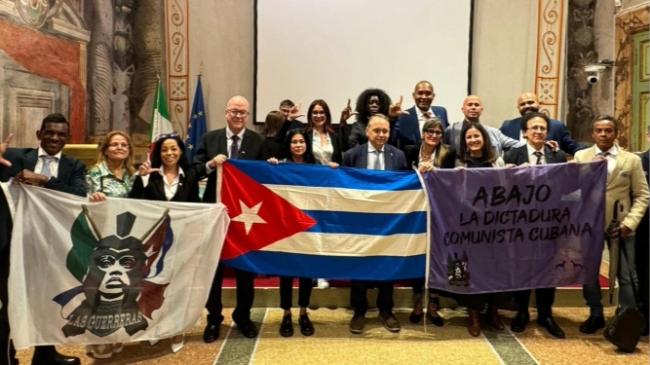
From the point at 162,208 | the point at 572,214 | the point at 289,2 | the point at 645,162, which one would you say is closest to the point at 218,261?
the point at 162,208

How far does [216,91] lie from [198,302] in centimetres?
451

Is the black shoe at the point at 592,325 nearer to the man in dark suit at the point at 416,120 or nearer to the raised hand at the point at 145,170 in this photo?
the man in dark suit at the point at 416,120

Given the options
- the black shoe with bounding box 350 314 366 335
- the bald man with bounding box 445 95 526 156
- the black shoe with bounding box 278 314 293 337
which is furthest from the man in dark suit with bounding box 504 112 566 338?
the black shoe with bounding box 278 314 293 337

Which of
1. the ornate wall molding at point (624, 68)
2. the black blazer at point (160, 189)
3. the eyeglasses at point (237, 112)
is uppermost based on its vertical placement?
the ornate wall molding at point (624, 68)

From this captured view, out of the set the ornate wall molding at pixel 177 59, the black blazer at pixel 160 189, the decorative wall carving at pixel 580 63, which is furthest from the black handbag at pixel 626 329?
the ornate wall molding at pixel 177 59

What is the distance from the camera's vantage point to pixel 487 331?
4.14 m

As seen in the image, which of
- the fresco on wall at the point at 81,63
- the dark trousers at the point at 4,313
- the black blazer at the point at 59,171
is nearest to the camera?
the dark trousers at the point at 4,313

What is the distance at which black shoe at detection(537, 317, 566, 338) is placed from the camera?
401 centimetres

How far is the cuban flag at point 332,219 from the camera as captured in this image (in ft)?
13.1

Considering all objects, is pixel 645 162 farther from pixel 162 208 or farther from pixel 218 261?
pixel 162 208

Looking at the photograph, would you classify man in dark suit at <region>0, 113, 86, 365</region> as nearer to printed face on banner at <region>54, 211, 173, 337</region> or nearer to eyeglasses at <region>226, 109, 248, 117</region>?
printed face on banner at <region>54, 211, 173, 337</region>

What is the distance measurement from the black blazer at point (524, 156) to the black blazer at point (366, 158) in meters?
0.82

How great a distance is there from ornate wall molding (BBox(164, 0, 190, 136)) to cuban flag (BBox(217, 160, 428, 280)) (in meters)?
3.94

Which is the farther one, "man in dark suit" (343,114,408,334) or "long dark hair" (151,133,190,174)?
"man in dark suit" (343,114,408,334)
